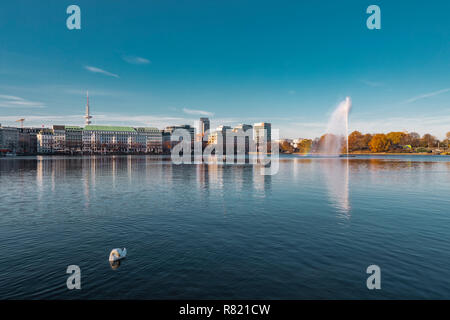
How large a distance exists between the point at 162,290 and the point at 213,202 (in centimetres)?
1785

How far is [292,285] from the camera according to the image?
37.2ft

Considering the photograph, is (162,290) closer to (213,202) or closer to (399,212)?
(213,202)

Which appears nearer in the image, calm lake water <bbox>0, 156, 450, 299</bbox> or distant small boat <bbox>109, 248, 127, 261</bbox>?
calm lake water <bbox>0, 156, 450, 299</bbox>

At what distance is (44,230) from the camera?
18.8m

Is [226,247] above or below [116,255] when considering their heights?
below

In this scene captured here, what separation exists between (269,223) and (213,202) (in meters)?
9.43

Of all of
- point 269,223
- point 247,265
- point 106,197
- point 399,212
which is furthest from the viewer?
point 106,197

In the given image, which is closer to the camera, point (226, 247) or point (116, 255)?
point (116, 255)

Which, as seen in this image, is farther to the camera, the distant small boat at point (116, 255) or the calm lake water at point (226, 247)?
the distant small boat at point (116, 255)

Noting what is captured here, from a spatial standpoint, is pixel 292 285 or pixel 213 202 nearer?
pixel 292 285

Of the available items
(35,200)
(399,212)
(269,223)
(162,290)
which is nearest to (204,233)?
(269,223)
